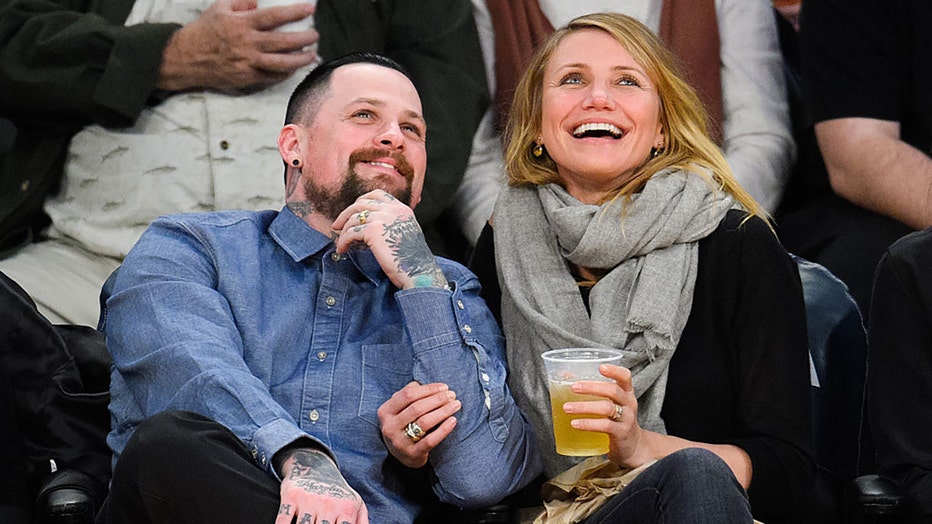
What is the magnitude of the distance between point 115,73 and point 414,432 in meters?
1.40

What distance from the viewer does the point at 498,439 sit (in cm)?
233

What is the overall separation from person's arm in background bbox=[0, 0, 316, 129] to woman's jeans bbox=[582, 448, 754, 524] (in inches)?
62.4

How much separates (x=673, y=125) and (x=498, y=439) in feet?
2.39

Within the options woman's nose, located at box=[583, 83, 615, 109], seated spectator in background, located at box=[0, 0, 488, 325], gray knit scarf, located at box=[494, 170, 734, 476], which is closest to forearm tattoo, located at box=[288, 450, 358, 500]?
gray knit scarf, located at box=[494, 170, 734, 476]

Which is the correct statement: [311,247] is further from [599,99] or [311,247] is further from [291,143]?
[599,99]

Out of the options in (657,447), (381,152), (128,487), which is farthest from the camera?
(381,152)

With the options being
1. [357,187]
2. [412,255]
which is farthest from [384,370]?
[357,187]

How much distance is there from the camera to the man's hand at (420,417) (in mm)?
2254

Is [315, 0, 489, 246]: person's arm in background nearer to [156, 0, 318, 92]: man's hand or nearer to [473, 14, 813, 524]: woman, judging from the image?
[156, 0, 318, 92]: man's hand

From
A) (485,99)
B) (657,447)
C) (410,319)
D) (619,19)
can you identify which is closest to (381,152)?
(410,319)

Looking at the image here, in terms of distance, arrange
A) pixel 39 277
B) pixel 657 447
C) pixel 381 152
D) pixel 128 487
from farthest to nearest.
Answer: pixel 39 277
pixel 381 152
pixel 657 447
pixel 128 487

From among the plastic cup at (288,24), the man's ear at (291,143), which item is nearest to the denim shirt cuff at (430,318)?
the man's ear at (291,143)

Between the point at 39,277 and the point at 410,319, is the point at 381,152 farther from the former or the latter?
the point at 39,277

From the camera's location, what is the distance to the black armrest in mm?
2203
